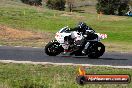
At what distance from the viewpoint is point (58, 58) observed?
20.4 meters

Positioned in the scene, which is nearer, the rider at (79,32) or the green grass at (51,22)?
the rider at (79,32)

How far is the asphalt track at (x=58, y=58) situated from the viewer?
1975 cm

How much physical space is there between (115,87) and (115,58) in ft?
28.7

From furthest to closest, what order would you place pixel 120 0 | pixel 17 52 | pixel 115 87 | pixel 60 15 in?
pixel 120 0 < pixel 60 15 < pixel 17 52 < pixel 115 87

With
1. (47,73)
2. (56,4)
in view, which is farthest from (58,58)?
(56,4)

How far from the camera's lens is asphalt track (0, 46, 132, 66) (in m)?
19.8

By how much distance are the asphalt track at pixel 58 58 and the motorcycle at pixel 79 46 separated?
0.98ft

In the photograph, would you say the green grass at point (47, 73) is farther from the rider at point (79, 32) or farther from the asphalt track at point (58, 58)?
the rider at point (79, 32)

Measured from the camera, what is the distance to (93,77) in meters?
9.05

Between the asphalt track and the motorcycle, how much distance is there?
30 centimetres

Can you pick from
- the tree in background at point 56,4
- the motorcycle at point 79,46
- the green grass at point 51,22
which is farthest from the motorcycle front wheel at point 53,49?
the tree in background at point 56,4

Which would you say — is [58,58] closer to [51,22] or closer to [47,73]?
[47,73]

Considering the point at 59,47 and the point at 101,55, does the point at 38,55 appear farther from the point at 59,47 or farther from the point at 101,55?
the point at 101,55

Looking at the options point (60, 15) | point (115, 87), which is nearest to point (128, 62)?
point (115, 87)
